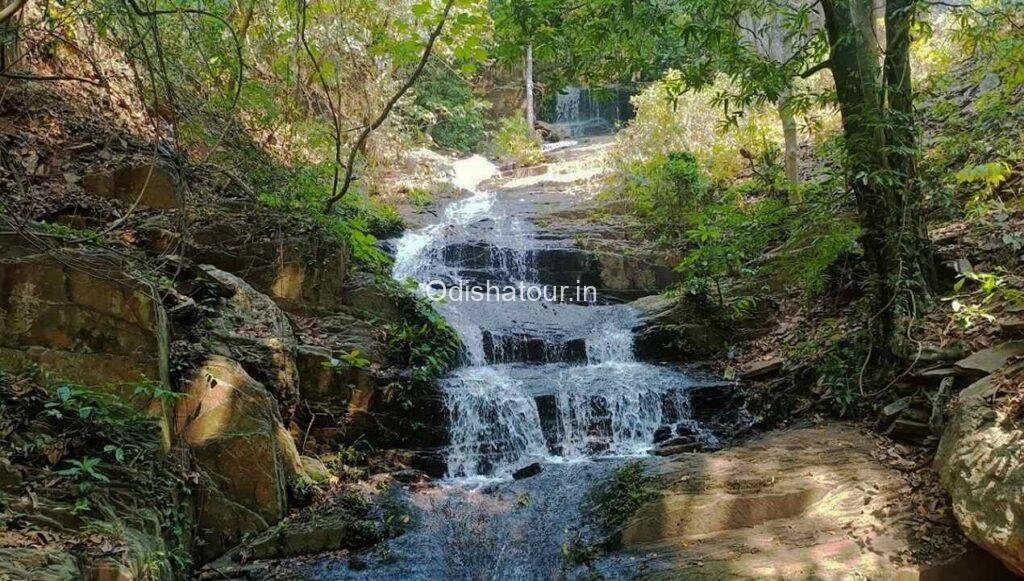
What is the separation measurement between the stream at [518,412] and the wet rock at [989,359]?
308cm

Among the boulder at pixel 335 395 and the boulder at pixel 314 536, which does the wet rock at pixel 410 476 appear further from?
the boulder at pixel 314 536

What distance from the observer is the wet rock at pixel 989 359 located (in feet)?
15.3

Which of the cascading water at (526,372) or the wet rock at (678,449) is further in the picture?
the cascading water at (526,372)

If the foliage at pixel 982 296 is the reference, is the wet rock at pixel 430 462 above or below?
below

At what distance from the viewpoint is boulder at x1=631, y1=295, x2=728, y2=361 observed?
9.51 metres

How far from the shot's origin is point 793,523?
182 inches

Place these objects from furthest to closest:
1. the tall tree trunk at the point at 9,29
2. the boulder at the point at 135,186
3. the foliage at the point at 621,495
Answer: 1. the boulder at the point at 135,186
2. the foliage at the point at 621,495
3. the tall tree trunk at the point at 9,29

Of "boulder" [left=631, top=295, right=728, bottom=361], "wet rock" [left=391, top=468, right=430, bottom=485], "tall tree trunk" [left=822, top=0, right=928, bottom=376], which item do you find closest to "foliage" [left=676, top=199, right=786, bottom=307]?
"boulder" [left=631, top=295, right=728, bottom=361]

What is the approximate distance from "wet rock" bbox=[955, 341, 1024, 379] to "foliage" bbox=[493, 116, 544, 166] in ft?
54.0

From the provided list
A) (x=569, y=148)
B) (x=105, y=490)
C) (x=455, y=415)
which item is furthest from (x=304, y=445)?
(x=569, y=148)

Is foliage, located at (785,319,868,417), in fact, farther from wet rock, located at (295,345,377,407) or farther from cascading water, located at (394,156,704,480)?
wet rock, located at (295,345,377,407)

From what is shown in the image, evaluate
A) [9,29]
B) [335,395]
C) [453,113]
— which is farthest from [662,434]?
[453,113]

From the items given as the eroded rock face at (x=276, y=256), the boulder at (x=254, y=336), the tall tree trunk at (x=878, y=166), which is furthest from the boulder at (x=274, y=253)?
the tall tree trunk at (x=878, y=166)


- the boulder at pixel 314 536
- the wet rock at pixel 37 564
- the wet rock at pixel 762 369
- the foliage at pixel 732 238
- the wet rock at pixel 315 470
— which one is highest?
the foliage at pixel 732 238
